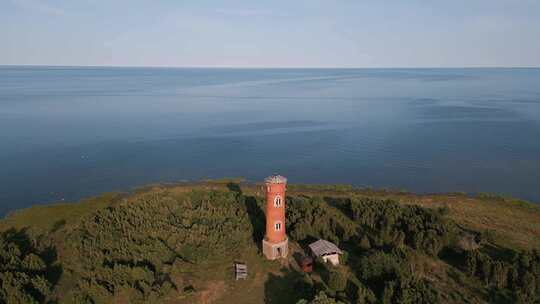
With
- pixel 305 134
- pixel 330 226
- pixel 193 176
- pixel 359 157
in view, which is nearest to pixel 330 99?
pixel 305 134

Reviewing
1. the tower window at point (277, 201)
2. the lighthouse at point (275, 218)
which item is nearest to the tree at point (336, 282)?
the lighthouse at point (275, 218)

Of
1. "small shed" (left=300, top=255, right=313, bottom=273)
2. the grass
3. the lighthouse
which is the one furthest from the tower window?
the grass

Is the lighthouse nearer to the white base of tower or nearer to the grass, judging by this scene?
the white base of tower

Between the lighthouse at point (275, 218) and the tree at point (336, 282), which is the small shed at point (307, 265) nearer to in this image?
the lighthouse at point (275, 218)

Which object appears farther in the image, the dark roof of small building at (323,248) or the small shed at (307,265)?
the dark roof of small building at (323,248)

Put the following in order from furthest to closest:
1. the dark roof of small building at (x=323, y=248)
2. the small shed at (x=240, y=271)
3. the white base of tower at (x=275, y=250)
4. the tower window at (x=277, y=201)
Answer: the white base of tower at (x=275, y=250) → the dark roof of small building at (x=323, y=248) → the tower window at (x=277, y=201) → the small shed at (x=240, y=271)

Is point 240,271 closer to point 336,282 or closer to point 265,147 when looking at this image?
point 336,282
